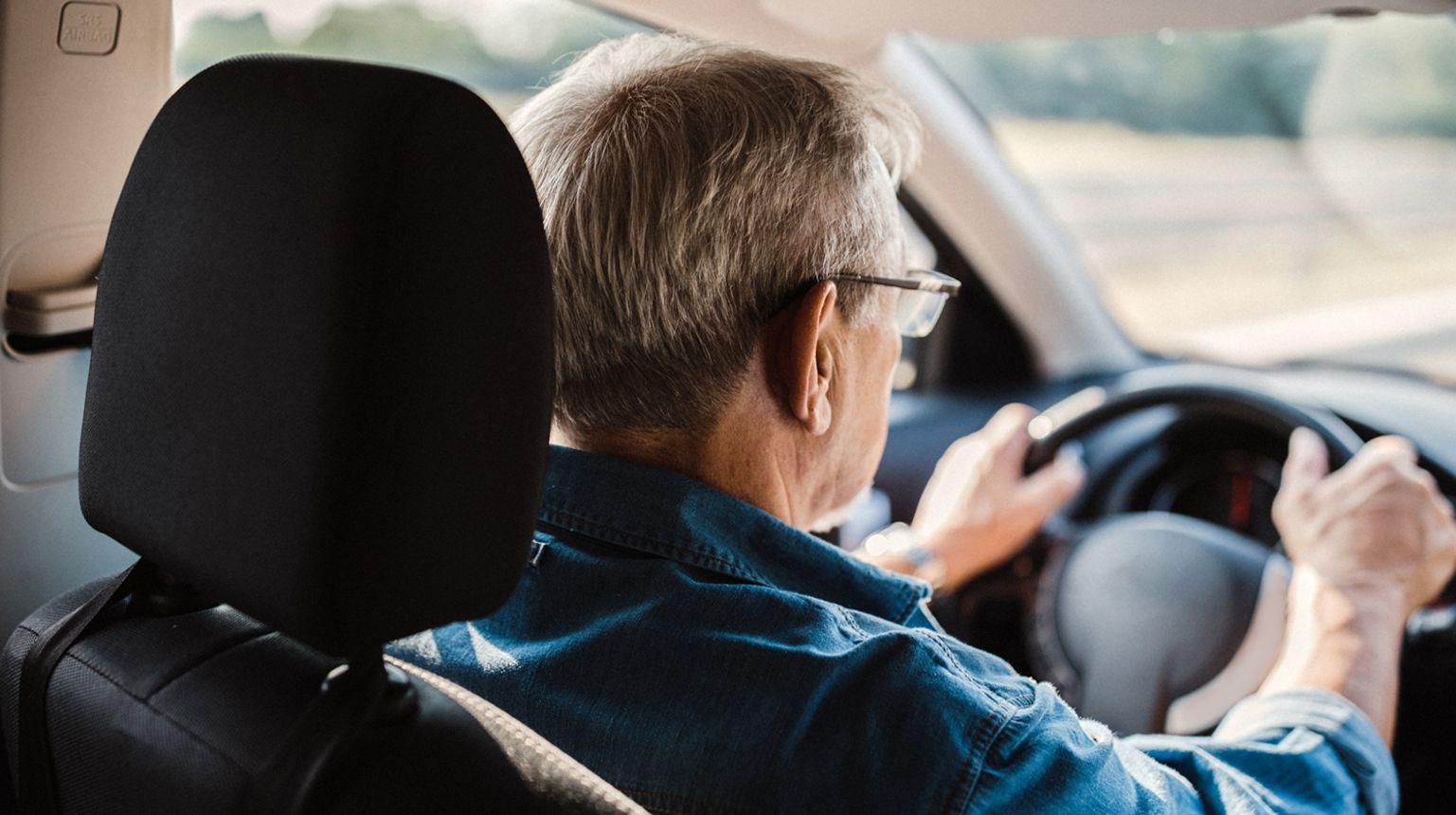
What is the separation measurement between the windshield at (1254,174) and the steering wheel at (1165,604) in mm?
543

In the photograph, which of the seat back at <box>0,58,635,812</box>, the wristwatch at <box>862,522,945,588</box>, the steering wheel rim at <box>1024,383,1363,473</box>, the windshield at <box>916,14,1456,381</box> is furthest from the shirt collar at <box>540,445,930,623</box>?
the windshield at <box>916,14,1456,381</box>

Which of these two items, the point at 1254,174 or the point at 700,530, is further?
the point at 1254,174

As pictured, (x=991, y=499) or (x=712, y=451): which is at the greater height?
(x=712, y=451)

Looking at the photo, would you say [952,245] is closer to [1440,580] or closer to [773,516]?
[1440,580]

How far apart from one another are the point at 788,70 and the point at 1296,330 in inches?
192

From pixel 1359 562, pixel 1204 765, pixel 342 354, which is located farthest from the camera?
pixel 1359 562

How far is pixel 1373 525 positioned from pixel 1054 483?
60 centimetres

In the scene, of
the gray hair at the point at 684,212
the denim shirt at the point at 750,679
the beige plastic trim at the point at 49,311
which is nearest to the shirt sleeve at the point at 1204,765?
the denim shirt at the point at 750,679

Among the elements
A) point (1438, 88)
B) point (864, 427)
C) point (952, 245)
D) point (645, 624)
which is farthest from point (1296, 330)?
point (645, 624)

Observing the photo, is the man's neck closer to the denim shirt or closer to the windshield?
the denim shirt

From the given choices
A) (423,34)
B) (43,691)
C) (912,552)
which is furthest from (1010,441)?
(423,34)

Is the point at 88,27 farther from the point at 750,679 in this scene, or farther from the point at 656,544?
the point at 750,679

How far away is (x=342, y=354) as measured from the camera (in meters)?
0.79

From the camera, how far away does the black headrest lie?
0.80 metres
